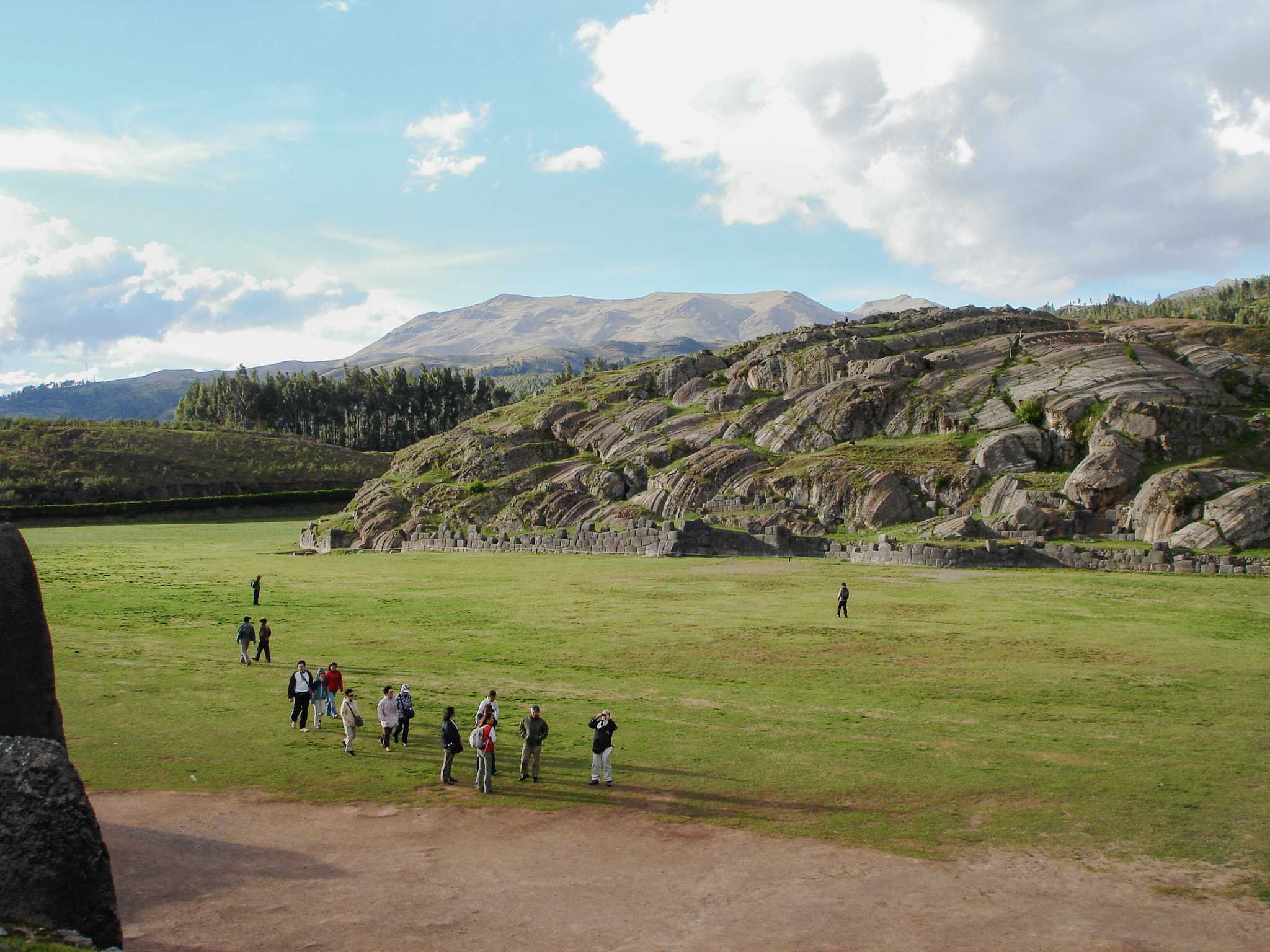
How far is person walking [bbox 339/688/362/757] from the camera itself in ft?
70.2

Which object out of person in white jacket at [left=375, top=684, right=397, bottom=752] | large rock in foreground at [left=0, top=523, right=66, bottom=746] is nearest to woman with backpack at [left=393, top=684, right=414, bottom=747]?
person in white jacket at [left=375, top=684, right=397, bottom=752]

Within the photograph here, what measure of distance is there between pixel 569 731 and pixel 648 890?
896 centimetres

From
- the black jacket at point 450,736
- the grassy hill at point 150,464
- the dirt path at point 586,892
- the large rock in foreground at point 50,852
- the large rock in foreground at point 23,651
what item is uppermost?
the grassy hill at point 150,464

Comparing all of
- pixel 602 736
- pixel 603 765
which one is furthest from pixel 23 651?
pixel 603 765

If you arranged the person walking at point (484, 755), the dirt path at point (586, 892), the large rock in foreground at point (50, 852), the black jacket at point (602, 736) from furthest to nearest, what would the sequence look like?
the person walking at point (484, 755), the black jacket at point (602, 736), the dirt path at point (586, 892), the large rock in foreground at point (50, 852)

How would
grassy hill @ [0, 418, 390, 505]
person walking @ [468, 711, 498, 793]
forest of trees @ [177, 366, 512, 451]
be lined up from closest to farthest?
person walking @ [468, 711, 498, 793], grassy hill @ [0, 418, 390, 505], forest of trees @ [177, 366, 512, 451]

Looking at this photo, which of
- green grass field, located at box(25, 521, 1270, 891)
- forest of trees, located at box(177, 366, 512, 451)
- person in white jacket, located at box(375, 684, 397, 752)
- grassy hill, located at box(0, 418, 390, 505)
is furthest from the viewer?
forest of trees, located at box(177, 366, 512, 451)

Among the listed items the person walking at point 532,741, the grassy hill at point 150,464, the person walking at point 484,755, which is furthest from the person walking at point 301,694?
the grassy hill at point 150,464

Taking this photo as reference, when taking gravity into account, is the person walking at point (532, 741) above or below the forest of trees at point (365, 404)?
below

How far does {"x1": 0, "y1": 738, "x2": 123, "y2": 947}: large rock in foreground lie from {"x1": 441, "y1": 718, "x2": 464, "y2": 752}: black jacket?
8.60 meters

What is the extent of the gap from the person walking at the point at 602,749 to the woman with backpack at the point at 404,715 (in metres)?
5.76

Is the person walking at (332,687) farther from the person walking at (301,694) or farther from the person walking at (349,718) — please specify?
the person walking at (349,718)

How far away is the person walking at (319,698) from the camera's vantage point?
23641 mm

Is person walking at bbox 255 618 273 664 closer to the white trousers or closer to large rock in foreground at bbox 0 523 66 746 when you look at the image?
large rock in foreground at bbox 0 523 66 746
